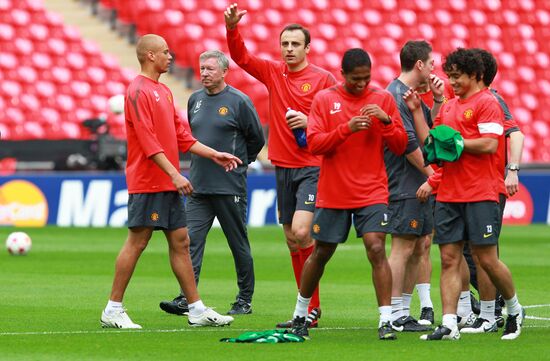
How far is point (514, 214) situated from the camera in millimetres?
25016

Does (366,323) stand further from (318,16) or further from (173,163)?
(318,16)

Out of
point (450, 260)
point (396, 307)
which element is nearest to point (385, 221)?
point (450, 260)

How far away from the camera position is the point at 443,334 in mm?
9078

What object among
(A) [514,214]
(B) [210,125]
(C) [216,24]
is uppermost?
(C) [216,24]

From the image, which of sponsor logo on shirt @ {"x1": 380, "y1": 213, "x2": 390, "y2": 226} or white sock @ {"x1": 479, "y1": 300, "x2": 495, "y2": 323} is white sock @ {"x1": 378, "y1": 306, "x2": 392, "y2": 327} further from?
white sock @ {"x1": 479, "y1": 300, "x2": 495, "y2": 323}

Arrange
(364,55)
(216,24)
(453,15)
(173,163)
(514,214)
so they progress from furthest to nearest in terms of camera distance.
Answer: (453,15) → (216,24) → (514,214) → (173,163) → (364,55)

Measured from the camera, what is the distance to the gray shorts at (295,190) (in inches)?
410

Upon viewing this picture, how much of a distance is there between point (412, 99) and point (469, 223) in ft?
4.12

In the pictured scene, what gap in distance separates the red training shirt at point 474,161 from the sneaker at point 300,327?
134cm

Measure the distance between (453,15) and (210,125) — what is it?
23697mm

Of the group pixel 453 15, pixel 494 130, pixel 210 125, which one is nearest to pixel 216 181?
pixel 210 125

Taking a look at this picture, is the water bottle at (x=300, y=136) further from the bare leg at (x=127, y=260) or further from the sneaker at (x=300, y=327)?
the sneaker at (x=300, y=327)

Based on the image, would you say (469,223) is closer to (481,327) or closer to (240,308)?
(481,327)

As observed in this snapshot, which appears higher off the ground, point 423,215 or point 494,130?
point 494,130
